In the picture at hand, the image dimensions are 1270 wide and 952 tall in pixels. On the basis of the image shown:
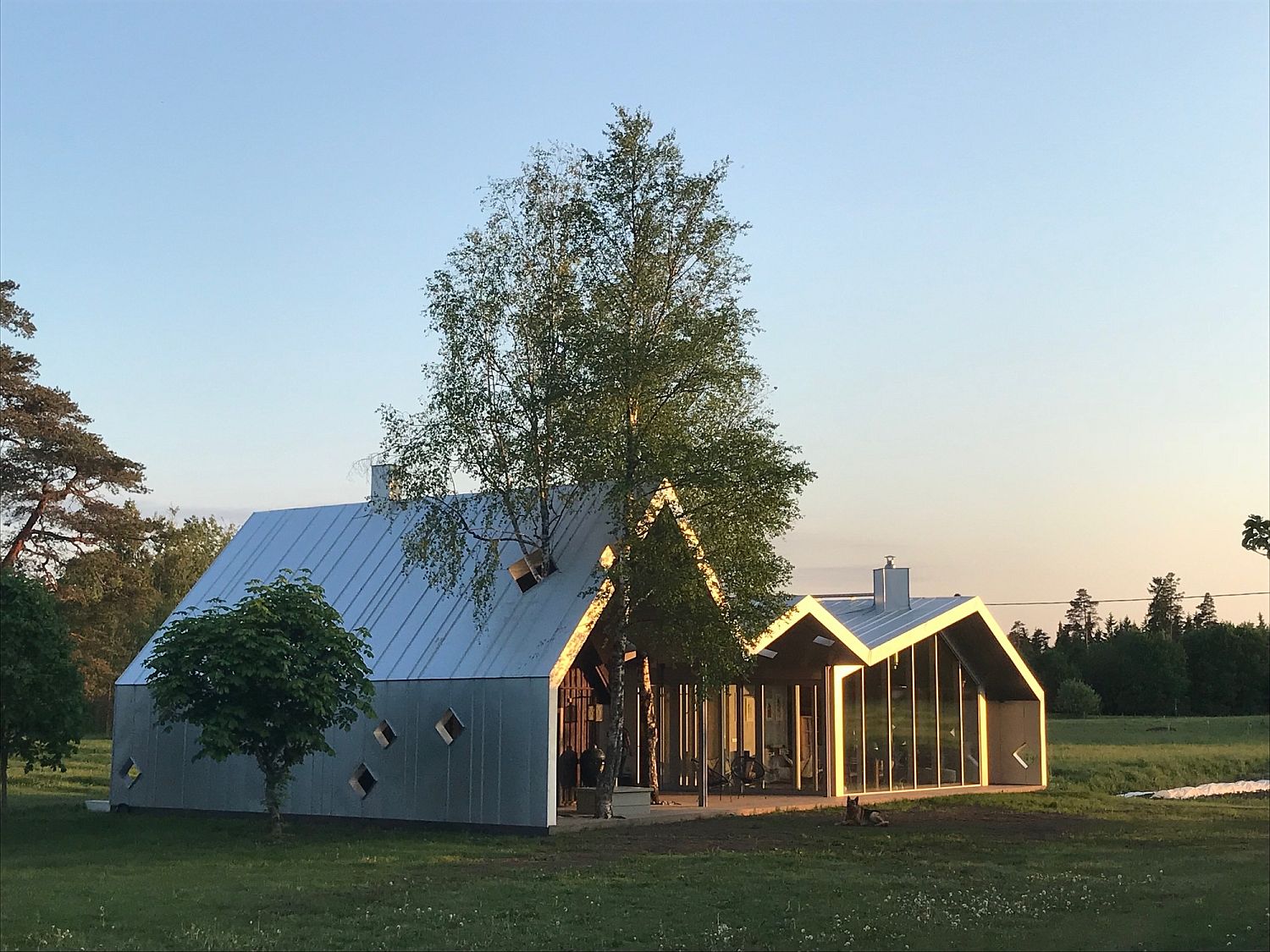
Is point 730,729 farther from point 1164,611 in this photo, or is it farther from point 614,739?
point 1164,611

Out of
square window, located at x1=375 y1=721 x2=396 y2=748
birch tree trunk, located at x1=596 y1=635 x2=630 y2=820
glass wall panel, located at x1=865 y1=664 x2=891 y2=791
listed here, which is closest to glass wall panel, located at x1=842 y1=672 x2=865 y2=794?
glass wall panel, located at x1=865 y1=664 x2=891 y2=791

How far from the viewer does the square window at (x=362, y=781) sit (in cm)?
2084

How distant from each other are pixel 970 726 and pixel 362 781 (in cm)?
1429

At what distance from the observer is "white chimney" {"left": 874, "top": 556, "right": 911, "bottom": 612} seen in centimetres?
2931

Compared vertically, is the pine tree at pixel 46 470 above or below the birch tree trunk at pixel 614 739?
above

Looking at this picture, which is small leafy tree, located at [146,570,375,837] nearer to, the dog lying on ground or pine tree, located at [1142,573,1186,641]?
the dog lying on ground

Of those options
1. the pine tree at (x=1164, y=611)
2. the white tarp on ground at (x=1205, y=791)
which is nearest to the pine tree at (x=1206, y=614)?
the pine tree at (x=1164, y=611)

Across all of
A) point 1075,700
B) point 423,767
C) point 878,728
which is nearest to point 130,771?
point 423,767

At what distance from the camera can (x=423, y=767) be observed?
20.3 metres

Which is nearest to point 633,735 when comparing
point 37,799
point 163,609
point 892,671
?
point 892,671

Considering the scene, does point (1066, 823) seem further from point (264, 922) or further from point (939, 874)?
point (264, 922)

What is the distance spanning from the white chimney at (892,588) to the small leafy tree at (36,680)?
629 inches

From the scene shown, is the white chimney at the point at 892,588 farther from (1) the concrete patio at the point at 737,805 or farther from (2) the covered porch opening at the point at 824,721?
(1) the concrete patio at the point at 737,805

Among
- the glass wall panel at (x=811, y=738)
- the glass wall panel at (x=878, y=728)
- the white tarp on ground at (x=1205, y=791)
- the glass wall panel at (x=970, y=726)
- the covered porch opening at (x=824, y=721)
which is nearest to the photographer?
the covered porch opening at (x=824, y=721)
